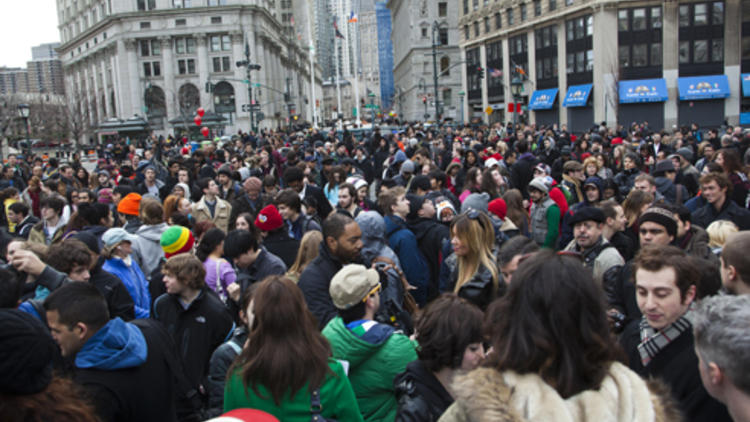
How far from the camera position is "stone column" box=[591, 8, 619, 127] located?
47.4 m

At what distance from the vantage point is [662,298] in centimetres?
356

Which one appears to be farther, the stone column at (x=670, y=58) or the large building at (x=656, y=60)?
the stone column at (x=670, y=58)

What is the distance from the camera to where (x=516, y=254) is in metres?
4.80

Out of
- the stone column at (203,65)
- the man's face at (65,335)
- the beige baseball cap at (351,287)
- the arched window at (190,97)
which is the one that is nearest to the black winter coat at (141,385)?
the man's face at (65,335)

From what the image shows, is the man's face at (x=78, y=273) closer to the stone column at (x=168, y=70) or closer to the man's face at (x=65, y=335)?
the man's face at (x=65, y=335)

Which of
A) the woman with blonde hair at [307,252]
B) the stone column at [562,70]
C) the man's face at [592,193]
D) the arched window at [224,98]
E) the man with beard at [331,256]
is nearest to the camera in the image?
the man with beard at [331,256]

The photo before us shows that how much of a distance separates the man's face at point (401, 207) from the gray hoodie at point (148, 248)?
9.44 feet

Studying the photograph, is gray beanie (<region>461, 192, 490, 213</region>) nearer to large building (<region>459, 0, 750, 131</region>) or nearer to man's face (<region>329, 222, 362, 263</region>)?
man's face (<region>329, 222, 362, 263</region>)

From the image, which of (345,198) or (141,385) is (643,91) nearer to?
(345,198)

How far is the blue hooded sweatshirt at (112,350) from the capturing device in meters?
3.32

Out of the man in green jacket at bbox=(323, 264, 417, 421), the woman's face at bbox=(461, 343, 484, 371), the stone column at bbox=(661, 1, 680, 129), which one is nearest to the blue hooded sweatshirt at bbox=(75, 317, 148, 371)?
the man in green jacket at bbox=(323, 264, 417, 421)

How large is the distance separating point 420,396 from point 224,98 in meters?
84.4

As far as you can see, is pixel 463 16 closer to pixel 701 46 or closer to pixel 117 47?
pixel 701 46

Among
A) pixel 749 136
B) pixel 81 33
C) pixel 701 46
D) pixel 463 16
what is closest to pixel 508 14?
pixel 463 16
